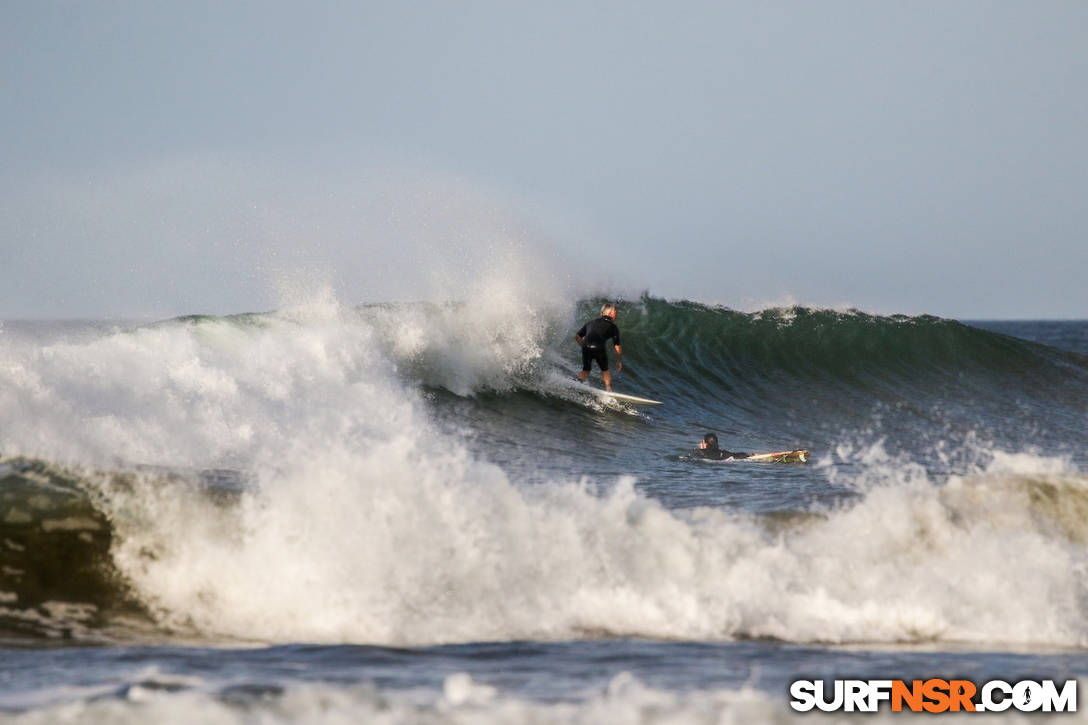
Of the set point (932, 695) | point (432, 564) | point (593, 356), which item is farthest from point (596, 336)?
point (932, 695)

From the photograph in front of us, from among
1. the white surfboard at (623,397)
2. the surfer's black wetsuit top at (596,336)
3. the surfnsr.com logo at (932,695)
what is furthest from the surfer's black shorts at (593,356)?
the surfnsr.com logo at (932,695)

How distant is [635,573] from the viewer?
658 cm

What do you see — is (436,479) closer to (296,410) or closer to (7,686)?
(7,686)

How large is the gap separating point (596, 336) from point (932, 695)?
11.4 meters

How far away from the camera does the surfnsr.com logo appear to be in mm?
4441

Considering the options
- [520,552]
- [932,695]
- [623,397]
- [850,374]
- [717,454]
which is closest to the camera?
[932,695]

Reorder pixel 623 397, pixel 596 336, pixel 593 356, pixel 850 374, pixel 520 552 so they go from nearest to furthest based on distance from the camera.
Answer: pixel 520 552
pixel 596 336
pixel 593 356
pixel 623 397
pixel 850 374

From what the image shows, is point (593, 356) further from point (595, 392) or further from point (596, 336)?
point (595, 392)

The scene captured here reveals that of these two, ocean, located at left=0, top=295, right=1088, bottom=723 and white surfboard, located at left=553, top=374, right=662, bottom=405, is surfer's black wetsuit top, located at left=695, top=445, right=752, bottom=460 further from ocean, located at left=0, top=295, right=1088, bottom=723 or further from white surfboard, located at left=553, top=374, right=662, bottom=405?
white surfboard, located at left=553, top=374, right=662, bottom=405

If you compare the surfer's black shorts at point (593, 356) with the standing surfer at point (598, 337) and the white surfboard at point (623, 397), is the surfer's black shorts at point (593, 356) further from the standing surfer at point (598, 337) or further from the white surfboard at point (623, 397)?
the white surfboard at point (623, 397)

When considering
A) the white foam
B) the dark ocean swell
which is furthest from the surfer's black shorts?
the white foam

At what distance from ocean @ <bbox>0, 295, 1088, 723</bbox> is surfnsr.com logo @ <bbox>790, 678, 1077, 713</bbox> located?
12cm

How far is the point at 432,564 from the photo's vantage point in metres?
6.53

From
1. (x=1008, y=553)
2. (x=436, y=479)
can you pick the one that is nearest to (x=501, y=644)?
(x=436, y=479)
